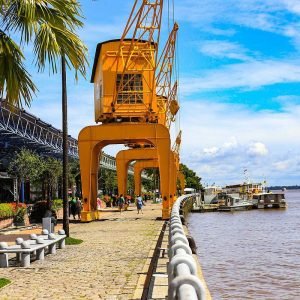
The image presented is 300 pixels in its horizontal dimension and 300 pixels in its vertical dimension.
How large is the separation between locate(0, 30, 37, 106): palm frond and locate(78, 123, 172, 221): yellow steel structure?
1133 inches

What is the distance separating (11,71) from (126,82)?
32.5 m

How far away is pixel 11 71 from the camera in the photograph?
10.3 m

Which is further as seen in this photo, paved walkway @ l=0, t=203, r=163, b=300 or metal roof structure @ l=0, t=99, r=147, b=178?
metal roof structure @ l=0, t=99, r=147, b=178

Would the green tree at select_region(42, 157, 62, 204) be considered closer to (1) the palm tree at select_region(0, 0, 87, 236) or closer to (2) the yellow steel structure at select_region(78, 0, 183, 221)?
(2) the yellow steel structure at select_region(78, 0, 183, 221)

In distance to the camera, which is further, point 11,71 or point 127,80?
point 127,80

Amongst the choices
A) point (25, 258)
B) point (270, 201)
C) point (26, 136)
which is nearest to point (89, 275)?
point (25, 258)

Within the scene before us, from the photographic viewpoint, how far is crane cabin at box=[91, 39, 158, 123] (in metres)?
42.1

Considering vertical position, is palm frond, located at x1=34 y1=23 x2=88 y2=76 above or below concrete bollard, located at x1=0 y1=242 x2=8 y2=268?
above

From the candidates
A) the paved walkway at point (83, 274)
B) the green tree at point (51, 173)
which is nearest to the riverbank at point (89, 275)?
the paved walkway at point (83, 274)

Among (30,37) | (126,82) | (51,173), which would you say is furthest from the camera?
(51,173)

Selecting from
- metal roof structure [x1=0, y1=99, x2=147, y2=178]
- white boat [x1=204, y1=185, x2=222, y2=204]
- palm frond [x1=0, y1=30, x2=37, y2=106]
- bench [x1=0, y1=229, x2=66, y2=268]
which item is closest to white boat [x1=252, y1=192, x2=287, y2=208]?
white boat [x1=204, y1=185, x2=222, y2=204]

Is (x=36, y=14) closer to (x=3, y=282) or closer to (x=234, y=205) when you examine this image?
(x=3, y=282)

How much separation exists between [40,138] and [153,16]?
A: 20228mm

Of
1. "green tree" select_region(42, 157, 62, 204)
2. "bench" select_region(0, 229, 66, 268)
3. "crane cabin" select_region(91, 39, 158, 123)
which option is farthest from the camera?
"green tree" select_region(42, 157, 62, 204)
